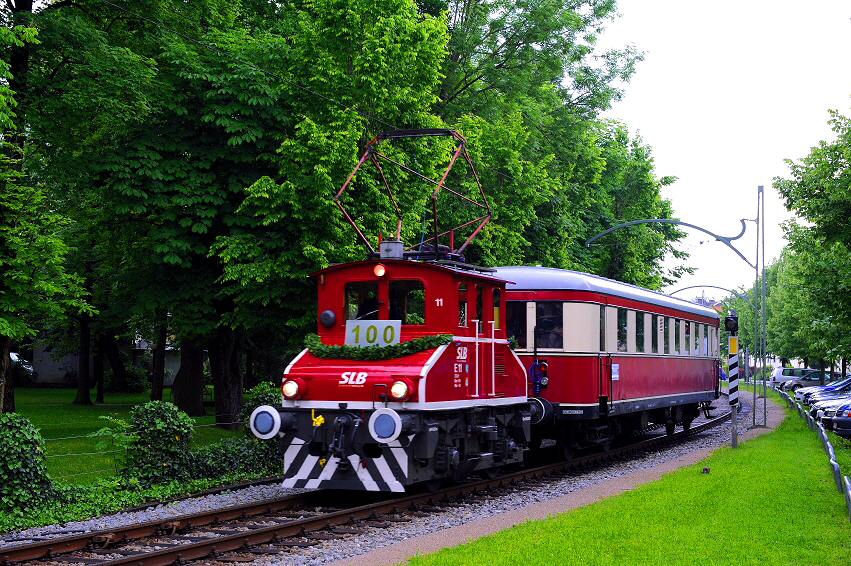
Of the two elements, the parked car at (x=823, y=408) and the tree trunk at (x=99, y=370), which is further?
the tree trunk at (x=99, y=370)

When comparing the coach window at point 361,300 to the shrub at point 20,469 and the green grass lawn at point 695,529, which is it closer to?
the green grass lawn at point 695,529

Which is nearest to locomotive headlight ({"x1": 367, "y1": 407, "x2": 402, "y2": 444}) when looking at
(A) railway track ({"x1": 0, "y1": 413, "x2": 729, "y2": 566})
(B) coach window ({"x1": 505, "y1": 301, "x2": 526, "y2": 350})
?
(A) railway track ({"x1": 0, "y1": 413, "x2": 729, "y2": 566})

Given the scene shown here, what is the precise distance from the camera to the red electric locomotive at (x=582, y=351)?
17.8 metres

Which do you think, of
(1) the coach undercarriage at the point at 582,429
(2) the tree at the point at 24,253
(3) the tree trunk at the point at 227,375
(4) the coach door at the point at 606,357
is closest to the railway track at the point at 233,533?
(1) the coach undercarriage at the point at 582,429

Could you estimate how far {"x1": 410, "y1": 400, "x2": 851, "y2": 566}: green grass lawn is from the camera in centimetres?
933

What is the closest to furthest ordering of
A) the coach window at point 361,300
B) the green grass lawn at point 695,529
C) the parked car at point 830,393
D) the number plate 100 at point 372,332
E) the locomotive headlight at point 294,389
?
the green grass lawn at point 695,529, the locomotive headlight at point 294,389, the number plate 100 at point 372,332, the coach window at point 361,300, the parked car at point 830,393

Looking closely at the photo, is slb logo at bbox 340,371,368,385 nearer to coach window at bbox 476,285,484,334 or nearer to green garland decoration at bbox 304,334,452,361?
green garland decoration at bbox 304,334,452,361

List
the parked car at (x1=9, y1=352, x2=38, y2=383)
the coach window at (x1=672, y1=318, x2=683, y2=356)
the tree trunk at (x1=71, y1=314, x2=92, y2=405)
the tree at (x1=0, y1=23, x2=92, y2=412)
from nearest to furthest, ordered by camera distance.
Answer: the tree at (x1=0, y1=23, x2=92, y2=412) → the coach window at (x1=672, y1=318, x2=683, y2=356) → the tree trunk at (x1=71, y1=314, x2=92, y2=405) → the parked car at (x1=9, y1=352, x2=38, y2=383)

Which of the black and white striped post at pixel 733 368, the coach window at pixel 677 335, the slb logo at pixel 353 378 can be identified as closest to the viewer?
the slb logo at pixel 353 378

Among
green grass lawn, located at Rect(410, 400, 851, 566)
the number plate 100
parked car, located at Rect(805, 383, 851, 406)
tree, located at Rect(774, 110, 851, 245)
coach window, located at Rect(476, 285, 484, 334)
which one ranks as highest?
tree, located at Rect(774, 110, 851, 245)

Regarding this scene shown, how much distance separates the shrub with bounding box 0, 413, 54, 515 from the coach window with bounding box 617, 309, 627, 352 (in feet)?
38.5

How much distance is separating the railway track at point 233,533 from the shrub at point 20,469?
1759 millimetres

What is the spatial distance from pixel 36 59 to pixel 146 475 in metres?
10.5

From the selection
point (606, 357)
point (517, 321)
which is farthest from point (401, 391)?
point (606, 357)
